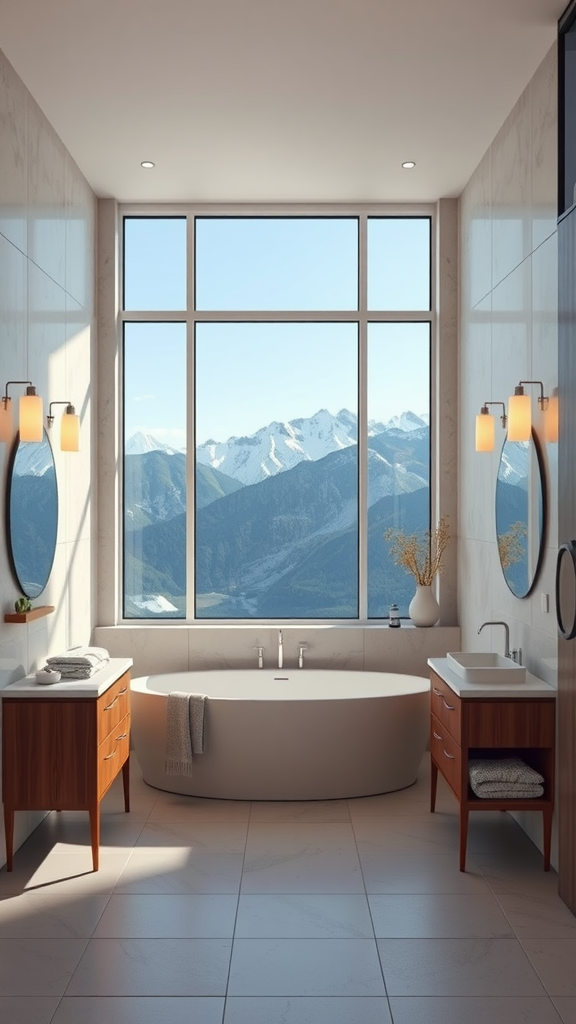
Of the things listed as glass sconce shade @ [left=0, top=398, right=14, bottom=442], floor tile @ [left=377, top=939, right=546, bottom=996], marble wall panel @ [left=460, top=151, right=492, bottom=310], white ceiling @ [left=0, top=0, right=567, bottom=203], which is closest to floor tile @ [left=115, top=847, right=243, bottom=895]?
floor tile @ [left=377, top=939, right=546, bottom=996]

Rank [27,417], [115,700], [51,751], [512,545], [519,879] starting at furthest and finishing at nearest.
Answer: [512,545] → [115,700] → [27,417] → [51,751] → [519,879]

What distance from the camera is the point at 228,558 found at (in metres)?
6.36

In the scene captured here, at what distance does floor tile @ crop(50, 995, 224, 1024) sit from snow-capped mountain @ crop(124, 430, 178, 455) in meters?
3.90

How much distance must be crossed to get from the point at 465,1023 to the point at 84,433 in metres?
4.00

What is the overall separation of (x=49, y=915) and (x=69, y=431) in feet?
7.63

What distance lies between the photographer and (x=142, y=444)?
6316 mm

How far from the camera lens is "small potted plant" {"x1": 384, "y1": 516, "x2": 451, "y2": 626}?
601cm

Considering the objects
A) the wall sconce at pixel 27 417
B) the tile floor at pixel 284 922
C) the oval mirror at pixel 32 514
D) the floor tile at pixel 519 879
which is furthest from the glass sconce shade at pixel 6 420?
the floor tile at pixel 519 879

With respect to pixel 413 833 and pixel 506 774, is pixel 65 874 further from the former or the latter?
pixel 506 774

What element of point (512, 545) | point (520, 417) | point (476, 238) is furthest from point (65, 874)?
point (476, 238)

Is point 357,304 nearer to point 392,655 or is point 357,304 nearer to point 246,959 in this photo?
point 392,655

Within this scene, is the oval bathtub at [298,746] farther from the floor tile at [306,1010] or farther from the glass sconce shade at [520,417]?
the floor tile at [306,1010]

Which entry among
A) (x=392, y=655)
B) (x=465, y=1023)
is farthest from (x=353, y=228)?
(x=465, y=1023)

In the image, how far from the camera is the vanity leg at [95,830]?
3.97 metres
